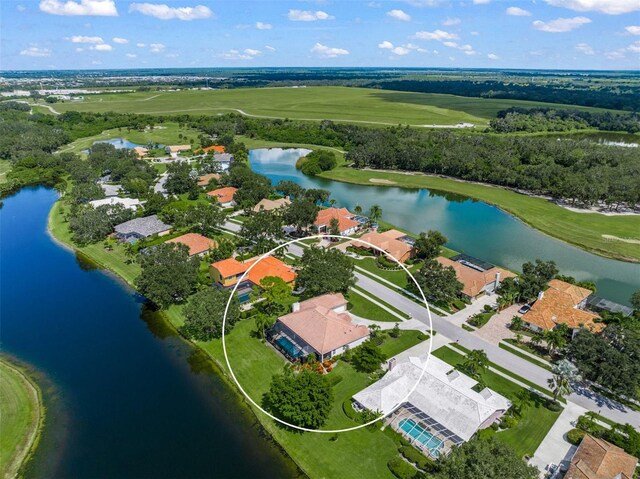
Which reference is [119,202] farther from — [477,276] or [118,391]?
[477,276]

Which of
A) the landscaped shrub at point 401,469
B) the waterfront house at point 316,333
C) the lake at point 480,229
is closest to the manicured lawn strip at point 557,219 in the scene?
the lake at point 480,229

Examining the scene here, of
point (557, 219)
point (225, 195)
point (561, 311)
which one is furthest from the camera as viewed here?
point (225, 195)

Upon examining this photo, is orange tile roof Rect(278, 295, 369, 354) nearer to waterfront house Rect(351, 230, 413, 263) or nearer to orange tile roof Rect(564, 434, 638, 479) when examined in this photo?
waterfront house Rect(351, 230, 413, 263)

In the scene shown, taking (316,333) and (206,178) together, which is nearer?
(316,333)

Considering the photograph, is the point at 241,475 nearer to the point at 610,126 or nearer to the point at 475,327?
the point at 475,327

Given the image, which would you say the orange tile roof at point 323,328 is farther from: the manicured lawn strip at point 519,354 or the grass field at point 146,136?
the grass field at point 146,136

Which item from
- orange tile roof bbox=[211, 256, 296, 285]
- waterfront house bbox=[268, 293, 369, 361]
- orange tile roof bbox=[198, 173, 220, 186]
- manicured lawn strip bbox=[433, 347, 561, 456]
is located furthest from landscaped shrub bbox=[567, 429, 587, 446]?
orange tile roof bbox=[198, 173, 220, 186]

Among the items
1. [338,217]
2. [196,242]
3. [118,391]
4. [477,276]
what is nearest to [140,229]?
[196,242]
